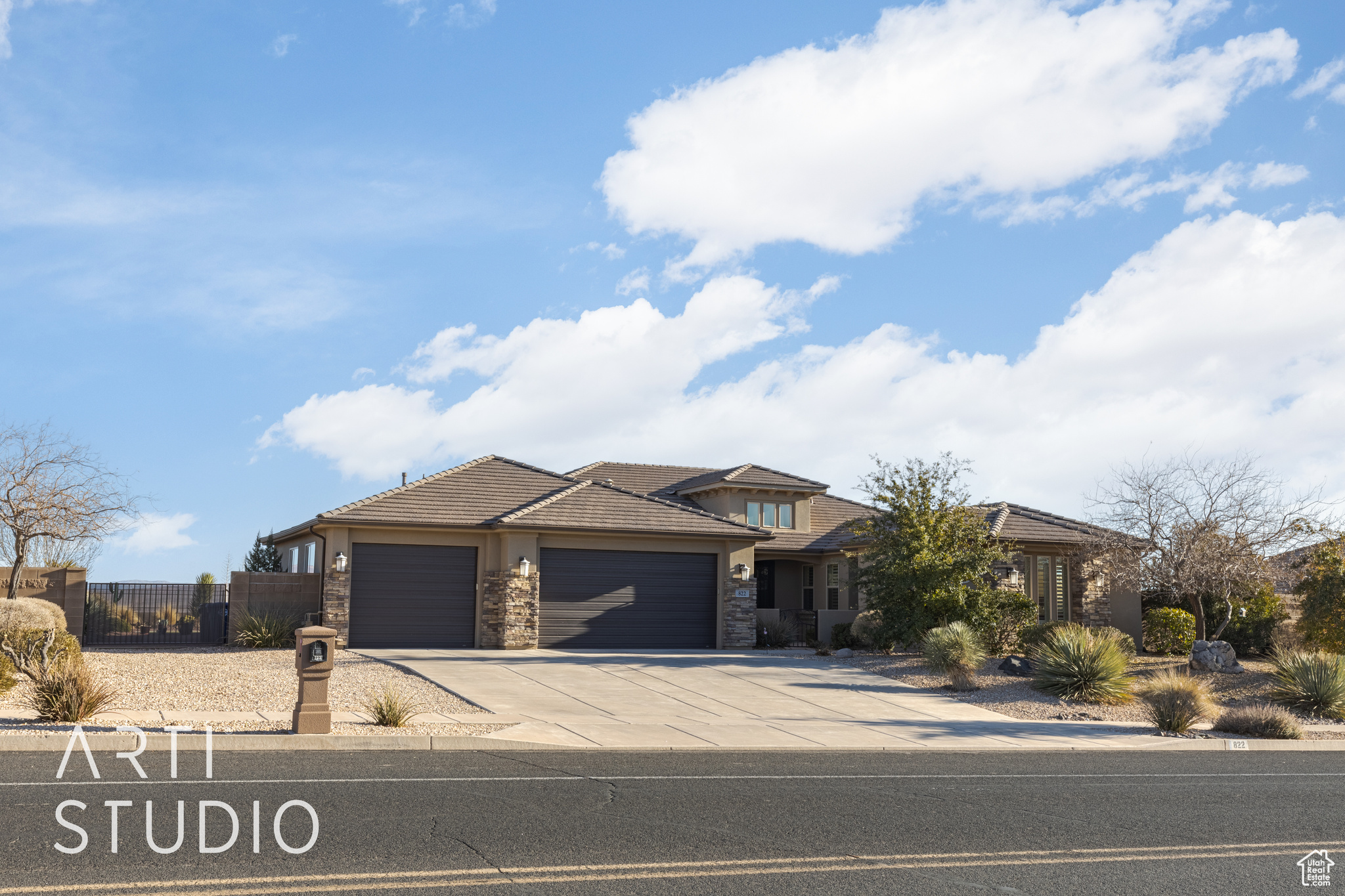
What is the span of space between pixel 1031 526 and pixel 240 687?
73.0 feet

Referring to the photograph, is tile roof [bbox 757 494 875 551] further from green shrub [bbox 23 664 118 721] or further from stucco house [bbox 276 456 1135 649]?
green shrub [bbox 23 664 118 721]

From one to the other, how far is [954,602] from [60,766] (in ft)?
61.3

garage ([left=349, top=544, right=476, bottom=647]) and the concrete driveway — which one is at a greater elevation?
garage ([left=349, top=544, right=476, bottom=647])

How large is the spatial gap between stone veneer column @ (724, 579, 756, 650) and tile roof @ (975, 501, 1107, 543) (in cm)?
678

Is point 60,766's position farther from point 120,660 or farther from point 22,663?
point 120,660

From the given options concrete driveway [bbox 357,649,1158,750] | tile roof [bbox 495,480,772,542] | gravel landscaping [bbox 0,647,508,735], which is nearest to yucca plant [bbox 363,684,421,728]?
gravel landscaping [bbox 0,647,508,735]

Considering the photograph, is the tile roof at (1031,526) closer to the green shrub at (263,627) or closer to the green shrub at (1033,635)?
the green shrub at (1033,635)

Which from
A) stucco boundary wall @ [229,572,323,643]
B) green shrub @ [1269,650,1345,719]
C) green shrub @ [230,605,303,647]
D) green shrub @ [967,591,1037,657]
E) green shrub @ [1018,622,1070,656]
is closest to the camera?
green shrub @ [1269,650,1345,719]

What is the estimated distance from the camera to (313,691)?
1286 centimetres

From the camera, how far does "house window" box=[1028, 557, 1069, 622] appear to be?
30859mm

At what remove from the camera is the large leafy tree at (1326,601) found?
22.4 meters

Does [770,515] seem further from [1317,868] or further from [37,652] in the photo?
[1317,868]

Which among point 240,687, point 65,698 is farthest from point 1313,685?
point 65,698

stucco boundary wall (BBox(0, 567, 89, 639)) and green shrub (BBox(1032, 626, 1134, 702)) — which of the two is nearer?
green shrub (BBox(1032, 626, 1134, 702))
